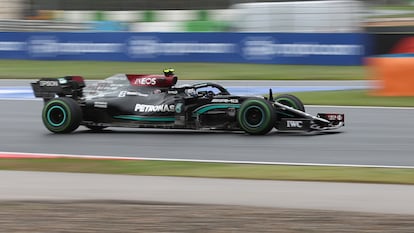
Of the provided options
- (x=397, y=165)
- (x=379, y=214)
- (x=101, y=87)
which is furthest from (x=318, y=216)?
(x=101, y=87)

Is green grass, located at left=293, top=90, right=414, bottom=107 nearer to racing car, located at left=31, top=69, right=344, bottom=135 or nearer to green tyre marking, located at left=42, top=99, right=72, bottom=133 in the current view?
racing car, located at left=31, top=69, right=344, bottom=135

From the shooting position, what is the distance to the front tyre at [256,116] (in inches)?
460

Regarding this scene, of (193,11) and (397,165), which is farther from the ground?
(193,11)

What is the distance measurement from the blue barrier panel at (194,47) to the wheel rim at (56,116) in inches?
519

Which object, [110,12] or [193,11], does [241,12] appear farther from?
[110,12]

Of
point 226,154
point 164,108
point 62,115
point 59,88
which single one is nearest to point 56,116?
point 62,115

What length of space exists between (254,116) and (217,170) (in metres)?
2.98

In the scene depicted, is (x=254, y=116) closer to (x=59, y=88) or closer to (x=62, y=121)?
(x=62, y=121)

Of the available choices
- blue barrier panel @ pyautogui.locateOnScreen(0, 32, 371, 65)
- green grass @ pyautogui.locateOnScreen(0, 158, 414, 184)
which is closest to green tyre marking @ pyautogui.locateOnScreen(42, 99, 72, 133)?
green grass @ pyautogui.locateOnScreen(0, 158, 414, 184)

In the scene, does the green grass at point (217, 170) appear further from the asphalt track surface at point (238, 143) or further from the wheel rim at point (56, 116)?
the wheel rim at point (56, 116)

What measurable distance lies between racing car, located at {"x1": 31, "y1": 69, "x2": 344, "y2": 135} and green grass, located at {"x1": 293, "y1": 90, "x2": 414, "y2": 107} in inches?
177

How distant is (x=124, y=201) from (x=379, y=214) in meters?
2.15

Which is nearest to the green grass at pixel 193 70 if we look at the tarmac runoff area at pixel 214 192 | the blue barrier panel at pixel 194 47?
the blue barrier panel at pixel 194 47

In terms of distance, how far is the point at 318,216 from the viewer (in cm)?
634
